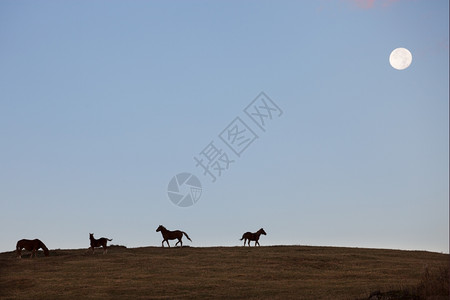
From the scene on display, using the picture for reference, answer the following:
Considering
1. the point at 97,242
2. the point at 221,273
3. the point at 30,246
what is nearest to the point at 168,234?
the point at 97,242

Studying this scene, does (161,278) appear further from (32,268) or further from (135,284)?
(32,268)

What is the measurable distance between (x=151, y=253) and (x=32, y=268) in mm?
9331

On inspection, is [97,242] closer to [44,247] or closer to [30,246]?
[44,247]

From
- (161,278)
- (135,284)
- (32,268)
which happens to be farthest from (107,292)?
(32,268)

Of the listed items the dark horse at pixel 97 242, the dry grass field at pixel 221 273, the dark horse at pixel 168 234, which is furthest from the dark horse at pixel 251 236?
the dark horse at pixel 97 242

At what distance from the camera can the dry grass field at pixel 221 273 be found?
96.2ft

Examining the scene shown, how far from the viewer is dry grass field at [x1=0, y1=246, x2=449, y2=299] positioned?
29312mm

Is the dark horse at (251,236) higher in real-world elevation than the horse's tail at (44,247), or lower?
higher

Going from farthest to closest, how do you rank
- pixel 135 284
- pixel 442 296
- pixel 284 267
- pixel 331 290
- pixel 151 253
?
pixel 151 253
pixel 284 267
pixel 135 284
pixel 331 290
pixel 442 296

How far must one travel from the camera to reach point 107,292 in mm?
30359

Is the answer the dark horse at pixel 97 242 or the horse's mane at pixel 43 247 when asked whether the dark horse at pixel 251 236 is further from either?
the horse's mane at pixel 43 247

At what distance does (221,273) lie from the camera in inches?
1389

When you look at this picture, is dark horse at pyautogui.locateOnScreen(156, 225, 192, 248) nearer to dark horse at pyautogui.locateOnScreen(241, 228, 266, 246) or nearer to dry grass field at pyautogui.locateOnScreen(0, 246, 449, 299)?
dry grass field at pyautogui.locateOnScreen(0, 246, 449, 299)

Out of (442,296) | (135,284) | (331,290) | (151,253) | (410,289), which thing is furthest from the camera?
(151,253)
